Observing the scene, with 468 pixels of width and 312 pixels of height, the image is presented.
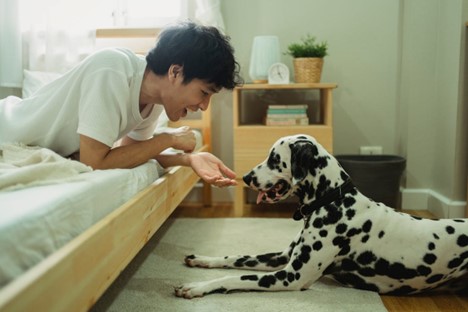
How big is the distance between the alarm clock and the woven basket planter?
8 cm

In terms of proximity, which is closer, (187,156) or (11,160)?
(11,160)

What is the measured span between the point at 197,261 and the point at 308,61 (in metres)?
1.51

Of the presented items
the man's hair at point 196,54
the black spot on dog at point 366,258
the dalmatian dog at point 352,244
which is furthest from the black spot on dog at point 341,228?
the man's hair at point 196,54

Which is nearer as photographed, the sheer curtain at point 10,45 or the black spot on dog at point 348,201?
the black spot on dog at point 348,201

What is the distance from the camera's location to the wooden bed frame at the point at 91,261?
84cm

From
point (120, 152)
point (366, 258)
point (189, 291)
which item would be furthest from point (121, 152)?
point (366, 258)

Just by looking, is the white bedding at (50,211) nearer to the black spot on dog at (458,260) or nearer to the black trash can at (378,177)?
the black spot on dog at (458,260)

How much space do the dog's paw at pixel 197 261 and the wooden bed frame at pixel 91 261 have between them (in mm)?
222

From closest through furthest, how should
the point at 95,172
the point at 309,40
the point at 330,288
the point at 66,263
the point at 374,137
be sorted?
the point at 66,263
the point at 95,172
the point at 330,288
the point at 309,40
the point at 374,137

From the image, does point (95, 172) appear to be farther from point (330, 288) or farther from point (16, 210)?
point (330, 288)

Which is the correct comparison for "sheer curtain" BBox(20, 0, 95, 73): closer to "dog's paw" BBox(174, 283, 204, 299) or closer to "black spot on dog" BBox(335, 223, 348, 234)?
"dog's paw" BBox(174, 283, 204, 299)

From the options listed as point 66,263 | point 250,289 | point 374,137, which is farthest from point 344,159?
point 66,263

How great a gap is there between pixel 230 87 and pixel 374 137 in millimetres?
1884

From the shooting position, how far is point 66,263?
0.98m
